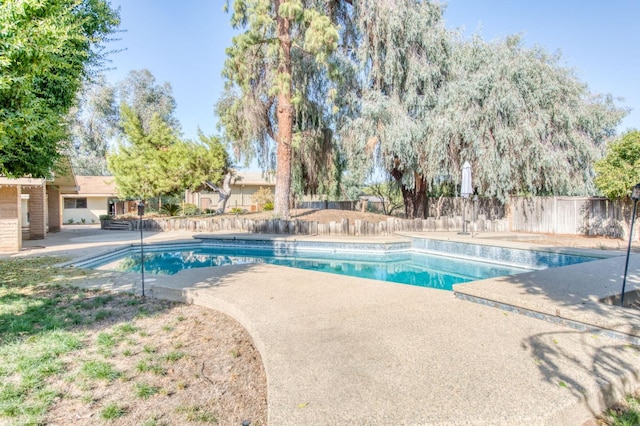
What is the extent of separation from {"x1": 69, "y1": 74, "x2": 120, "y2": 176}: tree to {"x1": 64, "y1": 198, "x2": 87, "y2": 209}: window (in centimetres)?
788

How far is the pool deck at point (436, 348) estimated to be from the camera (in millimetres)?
2045

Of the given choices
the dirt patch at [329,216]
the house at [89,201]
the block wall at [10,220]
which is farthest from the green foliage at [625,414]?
the house at [89,201]

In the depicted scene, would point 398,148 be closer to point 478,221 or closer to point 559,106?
point 478,221

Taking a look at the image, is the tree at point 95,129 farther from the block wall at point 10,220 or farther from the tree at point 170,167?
the block wall at point 10,220

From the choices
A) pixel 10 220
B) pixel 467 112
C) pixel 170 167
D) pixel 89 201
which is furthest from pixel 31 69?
pixel 89 201

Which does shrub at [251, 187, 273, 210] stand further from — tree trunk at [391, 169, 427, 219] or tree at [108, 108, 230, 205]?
tree trunk at [391, 169, 427, 219]

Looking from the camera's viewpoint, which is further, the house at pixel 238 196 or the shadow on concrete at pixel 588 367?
the house at pixel 238 196

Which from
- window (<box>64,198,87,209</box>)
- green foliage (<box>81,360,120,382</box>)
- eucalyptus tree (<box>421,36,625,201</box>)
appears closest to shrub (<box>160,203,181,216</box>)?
window (<box>64,198,87,209</box>)

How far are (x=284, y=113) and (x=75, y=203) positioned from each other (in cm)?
1904

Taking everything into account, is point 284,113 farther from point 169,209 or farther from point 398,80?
point 169,209

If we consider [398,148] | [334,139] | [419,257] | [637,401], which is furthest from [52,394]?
[334,139]

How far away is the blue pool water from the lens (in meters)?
8.19

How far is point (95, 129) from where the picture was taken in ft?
102

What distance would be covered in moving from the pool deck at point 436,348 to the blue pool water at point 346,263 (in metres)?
3.02
